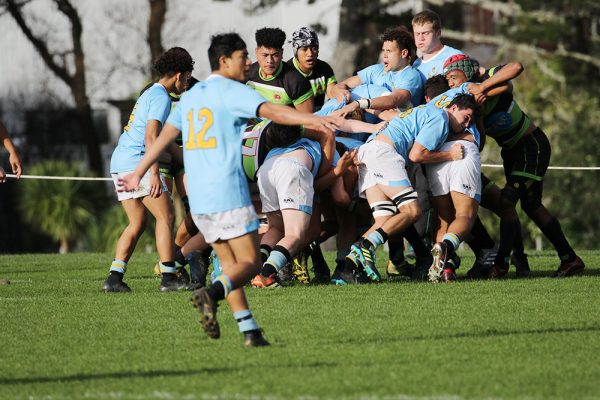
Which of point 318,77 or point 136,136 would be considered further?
point 318,77

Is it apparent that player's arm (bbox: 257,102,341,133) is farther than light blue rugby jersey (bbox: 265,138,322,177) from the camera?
No

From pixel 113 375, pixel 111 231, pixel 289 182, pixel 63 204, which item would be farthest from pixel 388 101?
pixel 63 204

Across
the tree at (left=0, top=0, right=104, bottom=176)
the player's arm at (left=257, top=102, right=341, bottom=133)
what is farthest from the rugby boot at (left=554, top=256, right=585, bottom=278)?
the tree at (left=0, top=0, right=104, bottom=176)

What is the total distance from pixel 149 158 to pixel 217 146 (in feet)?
1.52

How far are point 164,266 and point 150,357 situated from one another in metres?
3.98

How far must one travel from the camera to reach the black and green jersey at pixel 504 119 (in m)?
12.2

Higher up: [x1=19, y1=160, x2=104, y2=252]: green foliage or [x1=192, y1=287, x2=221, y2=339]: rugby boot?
[x1=192, y1=287, x2=221, y2=339]: rugby boot

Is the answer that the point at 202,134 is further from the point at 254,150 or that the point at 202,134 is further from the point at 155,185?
the point at 254,150

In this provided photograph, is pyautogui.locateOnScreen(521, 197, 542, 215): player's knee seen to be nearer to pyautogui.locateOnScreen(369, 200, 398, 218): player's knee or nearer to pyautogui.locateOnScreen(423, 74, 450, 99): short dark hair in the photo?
pyautogui.locateOnScreen(423, 74, 450, 99): short dark hair

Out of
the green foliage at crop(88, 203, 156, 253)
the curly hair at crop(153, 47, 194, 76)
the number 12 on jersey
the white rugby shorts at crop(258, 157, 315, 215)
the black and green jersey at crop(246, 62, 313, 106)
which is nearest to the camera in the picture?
the number 12 on jersey

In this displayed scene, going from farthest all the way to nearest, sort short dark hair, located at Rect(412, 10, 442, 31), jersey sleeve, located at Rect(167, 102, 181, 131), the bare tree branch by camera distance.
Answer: the bare tree branch
short dark hair, located at Rect(412, 10, 442, 31)
jersey sleeve, located at Rect(167, 102, 181, 131)

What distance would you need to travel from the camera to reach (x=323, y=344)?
769 centimetres

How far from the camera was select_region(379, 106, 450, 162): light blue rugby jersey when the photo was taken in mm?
11430

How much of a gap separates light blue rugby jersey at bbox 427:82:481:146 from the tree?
817 inches
